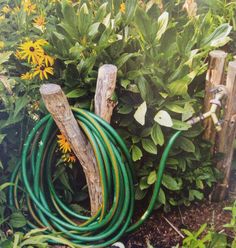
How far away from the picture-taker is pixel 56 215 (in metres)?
2.37

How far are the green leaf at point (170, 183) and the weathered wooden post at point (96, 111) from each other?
0.36 metres

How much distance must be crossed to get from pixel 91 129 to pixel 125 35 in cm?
52

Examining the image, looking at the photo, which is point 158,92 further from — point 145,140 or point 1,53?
point 1,53

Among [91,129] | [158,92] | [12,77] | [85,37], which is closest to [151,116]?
[158,92]

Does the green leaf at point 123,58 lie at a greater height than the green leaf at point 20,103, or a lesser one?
greater

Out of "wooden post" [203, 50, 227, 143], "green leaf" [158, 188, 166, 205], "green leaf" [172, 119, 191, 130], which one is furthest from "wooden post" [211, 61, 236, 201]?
"green leaf" [158, 188, 166, 205]

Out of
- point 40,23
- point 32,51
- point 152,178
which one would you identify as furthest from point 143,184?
point 40,23

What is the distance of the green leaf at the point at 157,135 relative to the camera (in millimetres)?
2041

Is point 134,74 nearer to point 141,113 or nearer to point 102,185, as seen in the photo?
point 141,113

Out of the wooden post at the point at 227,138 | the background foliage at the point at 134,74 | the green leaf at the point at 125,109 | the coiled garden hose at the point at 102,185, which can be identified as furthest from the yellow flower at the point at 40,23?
the wooden post at the point at 227,138

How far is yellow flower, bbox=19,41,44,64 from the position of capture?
2.06 metres

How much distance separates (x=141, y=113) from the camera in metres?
1.99

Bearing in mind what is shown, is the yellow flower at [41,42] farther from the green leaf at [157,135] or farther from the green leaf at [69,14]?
the green leaf at [157,135]

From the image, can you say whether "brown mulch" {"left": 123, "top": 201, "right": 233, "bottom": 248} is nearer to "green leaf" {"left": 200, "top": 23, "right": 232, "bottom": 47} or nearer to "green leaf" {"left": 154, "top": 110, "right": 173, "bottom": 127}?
"green leaf" {"left": 154, "top": 110, "right": 173, "bottom": 127}
